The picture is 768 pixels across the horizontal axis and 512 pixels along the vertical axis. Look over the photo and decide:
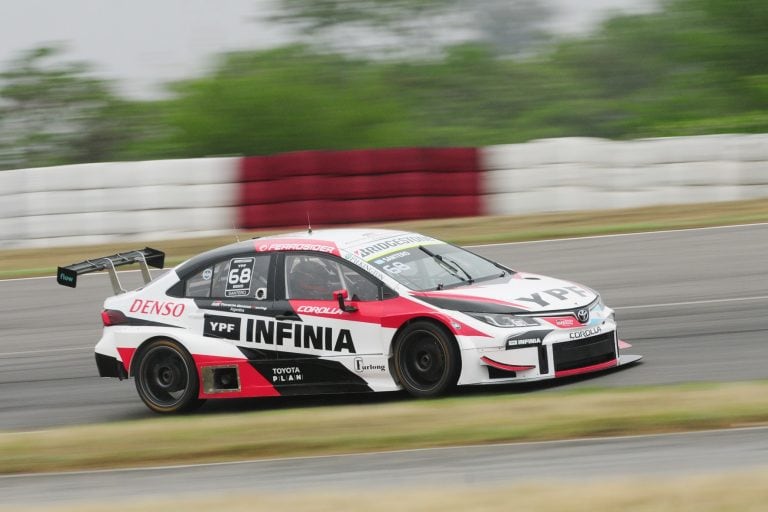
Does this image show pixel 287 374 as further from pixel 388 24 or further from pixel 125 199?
pixel 388 24

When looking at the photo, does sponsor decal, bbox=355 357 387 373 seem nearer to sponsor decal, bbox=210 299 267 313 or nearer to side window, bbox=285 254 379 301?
side window, bbox=285 254 379 301

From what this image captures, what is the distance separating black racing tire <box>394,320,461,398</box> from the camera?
897 centimetres

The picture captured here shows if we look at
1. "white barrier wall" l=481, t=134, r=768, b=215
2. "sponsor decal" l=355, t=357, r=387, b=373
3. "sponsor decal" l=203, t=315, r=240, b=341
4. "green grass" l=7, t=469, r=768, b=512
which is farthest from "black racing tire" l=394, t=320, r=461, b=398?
"white barrier wall" l=481, t=134, r=768, b=215

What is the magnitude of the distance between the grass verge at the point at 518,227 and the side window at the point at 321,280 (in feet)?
25.5

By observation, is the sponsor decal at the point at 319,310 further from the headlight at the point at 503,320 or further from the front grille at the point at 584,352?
the front grille at the point at 584,352

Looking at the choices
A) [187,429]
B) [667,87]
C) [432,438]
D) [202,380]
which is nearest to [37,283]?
[202,380]

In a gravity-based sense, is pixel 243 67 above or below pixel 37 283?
above

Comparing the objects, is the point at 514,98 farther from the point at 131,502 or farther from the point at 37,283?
the point at 131,502

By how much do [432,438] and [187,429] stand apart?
6.81ft

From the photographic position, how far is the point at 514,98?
87.5 feet

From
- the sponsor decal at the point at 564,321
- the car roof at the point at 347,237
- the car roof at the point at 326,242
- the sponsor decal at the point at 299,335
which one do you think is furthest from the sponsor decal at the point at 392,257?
the sponsor decal at the point at 564,321

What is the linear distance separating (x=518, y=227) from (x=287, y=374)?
8737 mm

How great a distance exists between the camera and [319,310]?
9.53 m

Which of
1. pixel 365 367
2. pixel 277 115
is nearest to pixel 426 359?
pixel 365 367
